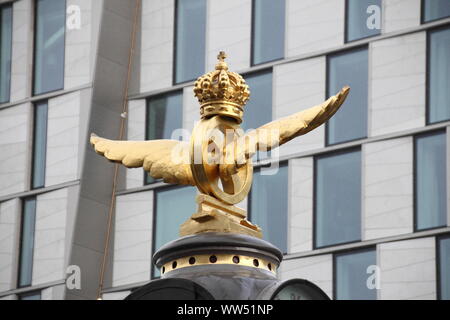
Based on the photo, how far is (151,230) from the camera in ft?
125

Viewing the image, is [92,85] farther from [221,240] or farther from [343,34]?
[221,240]

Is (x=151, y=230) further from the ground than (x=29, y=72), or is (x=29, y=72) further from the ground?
(x=29, y=72)

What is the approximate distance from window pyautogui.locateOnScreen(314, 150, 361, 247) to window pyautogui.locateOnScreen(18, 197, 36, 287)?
773cm

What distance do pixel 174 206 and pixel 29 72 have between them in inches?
215

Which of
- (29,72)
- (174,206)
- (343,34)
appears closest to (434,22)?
(343,34)

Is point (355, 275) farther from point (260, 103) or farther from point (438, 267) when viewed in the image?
point (260, 103)

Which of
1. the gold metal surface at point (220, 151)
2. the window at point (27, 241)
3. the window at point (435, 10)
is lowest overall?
the gold metal surface at point (220, 151)

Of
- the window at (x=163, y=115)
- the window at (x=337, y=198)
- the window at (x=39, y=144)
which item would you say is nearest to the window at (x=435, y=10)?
the window at (x=337, y=198)

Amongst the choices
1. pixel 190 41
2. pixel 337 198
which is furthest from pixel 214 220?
pixel 190 41

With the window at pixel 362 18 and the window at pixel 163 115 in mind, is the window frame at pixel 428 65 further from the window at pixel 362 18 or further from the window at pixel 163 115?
the window at pixel 163 115

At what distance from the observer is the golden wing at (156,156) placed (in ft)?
28.5

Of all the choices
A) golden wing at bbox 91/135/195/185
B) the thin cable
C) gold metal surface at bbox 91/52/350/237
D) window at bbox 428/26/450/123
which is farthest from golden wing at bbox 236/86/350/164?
the thin cable

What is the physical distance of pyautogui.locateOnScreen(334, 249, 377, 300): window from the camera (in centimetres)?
3425

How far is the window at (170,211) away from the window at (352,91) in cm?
422
